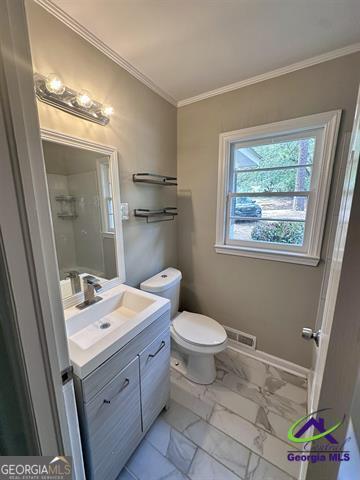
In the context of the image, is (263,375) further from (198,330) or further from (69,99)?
(69,99)

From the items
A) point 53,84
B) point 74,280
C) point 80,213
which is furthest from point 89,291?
point 53,84

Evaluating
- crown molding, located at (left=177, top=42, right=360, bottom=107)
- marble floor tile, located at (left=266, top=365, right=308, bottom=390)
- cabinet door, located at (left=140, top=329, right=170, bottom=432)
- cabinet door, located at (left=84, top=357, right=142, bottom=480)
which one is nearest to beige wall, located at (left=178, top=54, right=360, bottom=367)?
crown molding, located at (left=177, top=42, right=360, bottom=107)

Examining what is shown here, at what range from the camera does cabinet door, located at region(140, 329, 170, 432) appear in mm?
1157

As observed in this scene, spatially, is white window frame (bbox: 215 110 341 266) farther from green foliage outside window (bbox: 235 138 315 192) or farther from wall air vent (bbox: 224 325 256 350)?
wall air vent (bbox: 224 325 256 350)

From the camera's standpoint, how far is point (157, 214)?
1.84m

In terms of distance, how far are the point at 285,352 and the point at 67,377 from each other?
183 cm

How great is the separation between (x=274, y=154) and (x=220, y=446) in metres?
2.12

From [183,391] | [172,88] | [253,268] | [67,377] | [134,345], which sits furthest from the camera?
[253,268]

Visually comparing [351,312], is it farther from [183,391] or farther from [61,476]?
[183,391]

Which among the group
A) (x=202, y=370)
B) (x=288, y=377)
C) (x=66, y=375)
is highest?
(x=66, y=375)

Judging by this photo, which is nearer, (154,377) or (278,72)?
(154,377)

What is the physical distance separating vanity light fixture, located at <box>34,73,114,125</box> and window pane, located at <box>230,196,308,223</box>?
49.6 inches

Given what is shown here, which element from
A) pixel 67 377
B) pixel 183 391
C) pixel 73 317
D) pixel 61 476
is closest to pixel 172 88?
pixel 73 317

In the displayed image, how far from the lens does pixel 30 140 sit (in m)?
0.49
